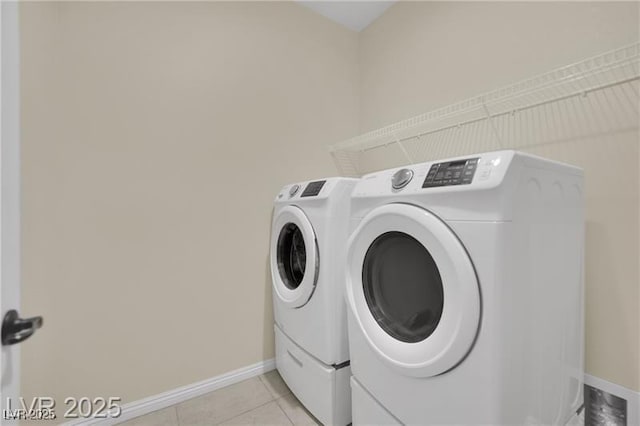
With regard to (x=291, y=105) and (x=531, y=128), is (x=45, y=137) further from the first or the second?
(x=531, y=128)

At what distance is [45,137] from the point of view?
1.10 m

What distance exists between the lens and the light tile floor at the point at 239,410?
50.9 inches

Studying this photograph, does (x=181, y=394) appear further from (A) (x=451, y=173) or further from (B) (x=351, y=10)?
(B) (x=351, y=10)

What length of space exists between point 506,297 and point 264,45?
1.87 m

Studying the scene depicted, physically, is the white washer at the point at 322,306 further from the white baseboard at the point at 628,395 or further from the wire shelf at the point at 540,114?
the white baseboard at the point at 628,395

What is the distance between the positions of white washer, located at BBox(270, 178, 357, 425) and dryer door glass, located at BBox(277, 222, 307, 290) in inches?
3.6

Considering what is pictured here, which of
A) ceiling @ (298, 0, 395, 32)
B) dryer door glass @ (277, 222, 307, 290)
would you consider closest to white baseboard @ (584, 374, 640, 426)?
dryer door glass @ (277, 222, 307, 290)

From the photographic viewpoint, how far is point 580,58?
1.12 metres

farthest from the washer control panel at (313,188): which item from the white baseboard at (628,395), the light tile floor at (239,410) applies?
the white baseboard at (628,395)

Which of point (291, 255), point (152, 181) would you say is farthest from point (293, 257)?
point (152, 181)

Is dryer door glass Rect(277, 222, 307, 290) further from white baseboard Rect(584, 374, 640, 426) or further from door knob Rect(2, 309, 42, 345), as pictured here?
white baseboard Rect(584, 374, 640, 426)

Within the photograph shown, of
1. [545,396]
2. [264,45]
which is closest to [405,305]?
[545,396]

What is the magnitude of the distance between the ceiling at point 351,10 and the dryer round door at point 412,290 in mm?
1777

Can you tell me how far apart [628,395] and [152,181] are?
7.17 ft
